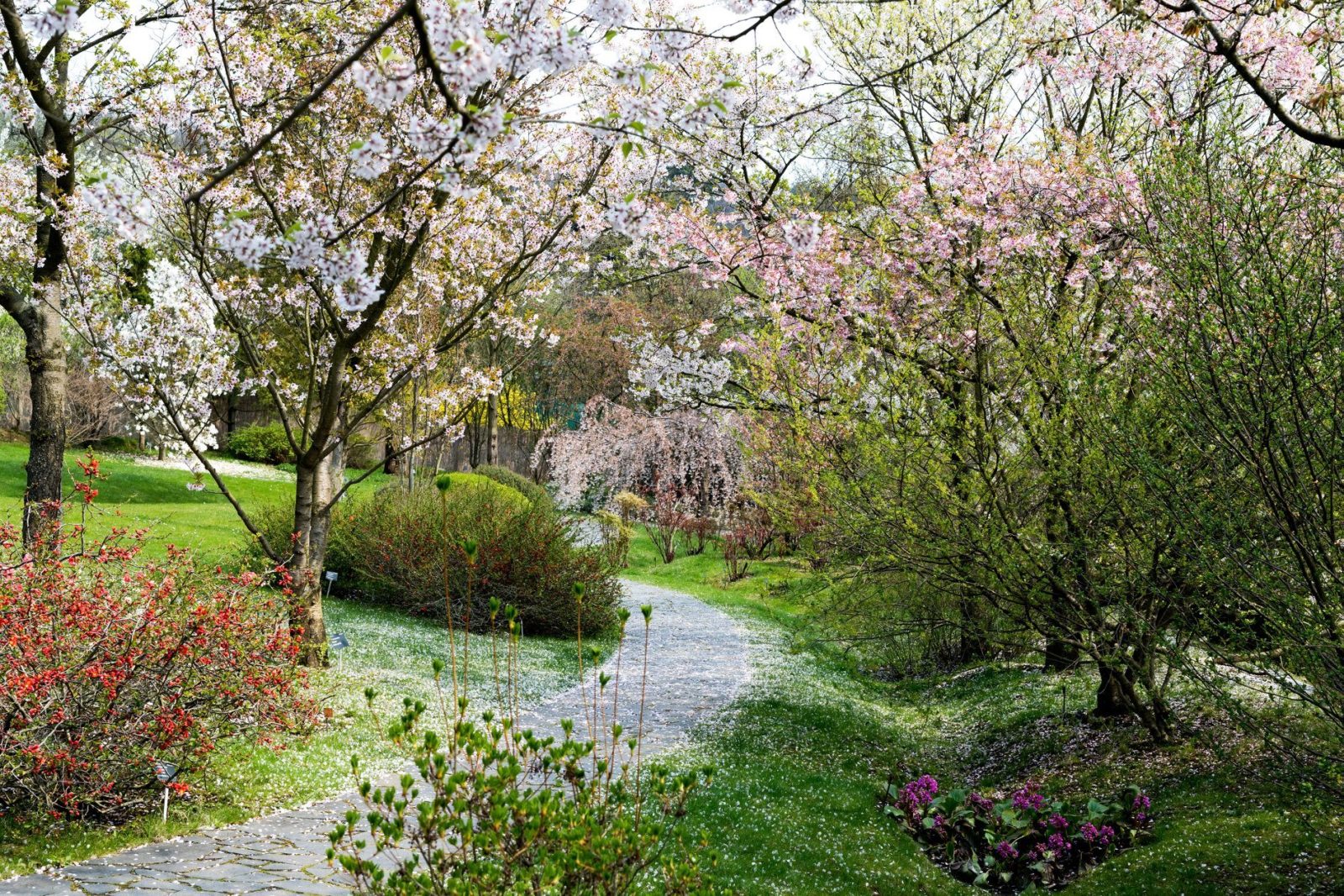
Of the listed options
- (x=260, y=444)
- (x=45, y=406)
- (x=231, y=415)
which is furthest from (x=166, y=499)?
(x=45, y=406)

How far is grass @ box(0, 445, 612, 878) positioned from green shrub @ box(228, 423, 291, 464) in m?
11.5

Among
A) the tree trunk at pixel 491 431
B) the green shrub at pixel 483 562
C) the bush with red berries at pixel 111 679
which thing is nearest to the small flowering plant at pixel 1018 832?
the bush with red berries at pixel 111 679

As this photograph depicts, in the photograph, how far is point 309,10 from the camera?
8.65 metres

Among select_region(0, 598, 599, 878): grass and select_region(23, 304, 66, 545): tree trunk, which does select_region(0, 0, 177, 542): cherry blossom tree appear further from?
select_region(0, 598, 599, 878): grass

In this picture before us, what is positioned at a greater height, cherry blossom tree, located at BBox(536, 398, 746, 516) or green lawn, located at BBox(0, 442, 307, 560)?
cherry blossom tree, located at BBox(536, 398, 746, 516)

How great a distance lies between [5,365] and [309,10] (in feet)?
90.7

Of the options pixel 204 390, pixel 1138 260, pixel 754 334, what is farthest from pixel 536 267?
pixel 1138 260

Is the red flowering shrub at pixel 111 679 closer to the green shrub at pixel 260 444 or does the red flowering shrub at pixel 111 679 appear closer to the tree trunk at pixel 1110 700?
the tree trunk at pixel 1110 700

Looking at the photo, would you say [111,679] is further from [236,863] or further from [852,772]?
[852,772]

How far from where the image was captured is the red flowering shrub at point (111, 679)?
488cm

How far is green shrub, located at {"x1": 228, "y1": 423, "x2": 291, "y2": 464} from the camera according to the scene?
3006 centimetres

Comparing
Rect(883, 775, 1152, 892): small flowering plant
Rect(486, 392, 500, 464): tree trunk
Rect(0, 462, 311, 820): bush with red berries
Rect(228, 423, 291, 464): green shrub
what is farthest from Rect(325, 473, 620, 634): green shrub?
Rect(486, 392, 500, 464): tree trunk

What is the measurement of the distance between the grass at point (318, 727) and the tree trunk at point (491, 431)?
13.6 metres

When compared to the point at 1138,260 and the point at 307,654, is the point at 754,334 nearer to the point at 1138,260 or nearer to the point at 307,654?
the point at 1138,260
